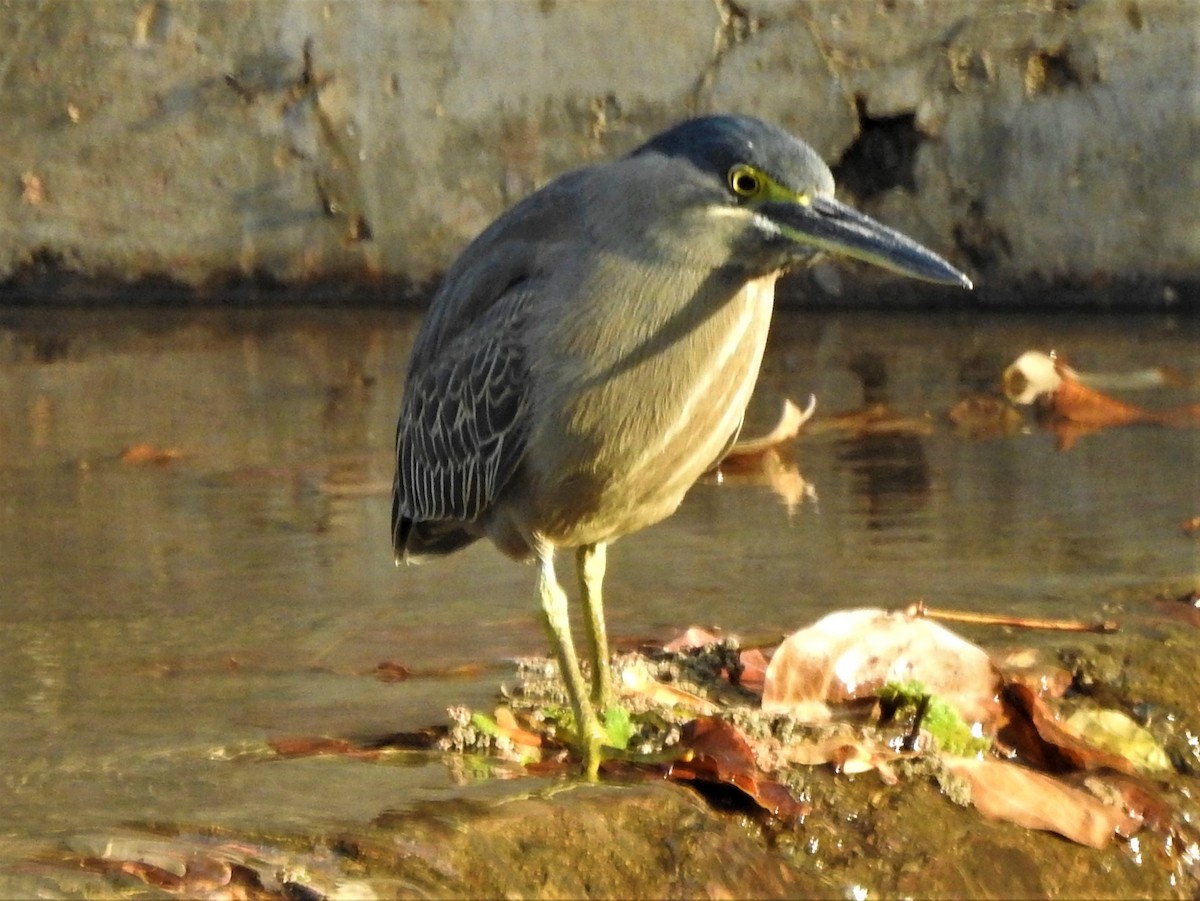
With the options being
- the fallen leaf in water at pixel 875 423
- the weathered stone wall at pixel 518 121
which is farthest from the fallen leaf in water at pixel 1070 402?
the weathered stone wall at pixel 518 121

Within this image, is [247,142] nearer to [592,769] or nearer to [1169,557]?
[1169,557]

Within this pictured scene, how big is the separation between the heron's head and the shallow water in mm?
997

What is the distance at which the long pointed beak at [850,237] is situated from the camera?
3.06 metres

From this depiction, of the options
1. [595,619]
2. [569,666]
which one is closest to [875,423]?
[595,619]

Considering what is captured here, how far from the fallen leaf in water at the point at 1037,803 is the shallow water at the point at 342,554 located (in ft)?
2.77

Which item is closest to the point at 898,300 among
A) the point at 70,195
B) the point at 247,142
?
the point at 247,142

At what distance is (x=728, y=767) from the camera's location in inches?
124

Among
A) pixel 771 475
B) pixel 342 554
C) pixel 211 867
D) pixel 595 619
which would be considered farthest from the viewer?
pixel 771 475

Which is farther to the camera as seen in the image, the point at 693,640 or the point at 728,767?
the point at 693,640

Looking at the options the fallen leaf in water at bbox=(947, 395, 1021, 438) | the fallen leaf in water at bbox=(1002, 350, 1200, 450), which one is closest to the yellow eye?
the fallen leaf in water at bbox=(947, 395, 1021, 438)

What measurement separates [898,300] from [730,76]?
1.25 meters

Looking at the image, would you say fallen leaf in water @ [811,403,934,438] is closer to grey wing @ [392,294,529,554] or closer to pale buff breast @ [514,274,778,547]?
grey wing @ [392,294,529,554]

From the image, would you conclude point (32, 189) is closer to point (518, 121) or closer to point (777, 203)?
point (518, 121)

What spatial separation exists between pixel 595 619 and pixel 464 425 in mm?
446
